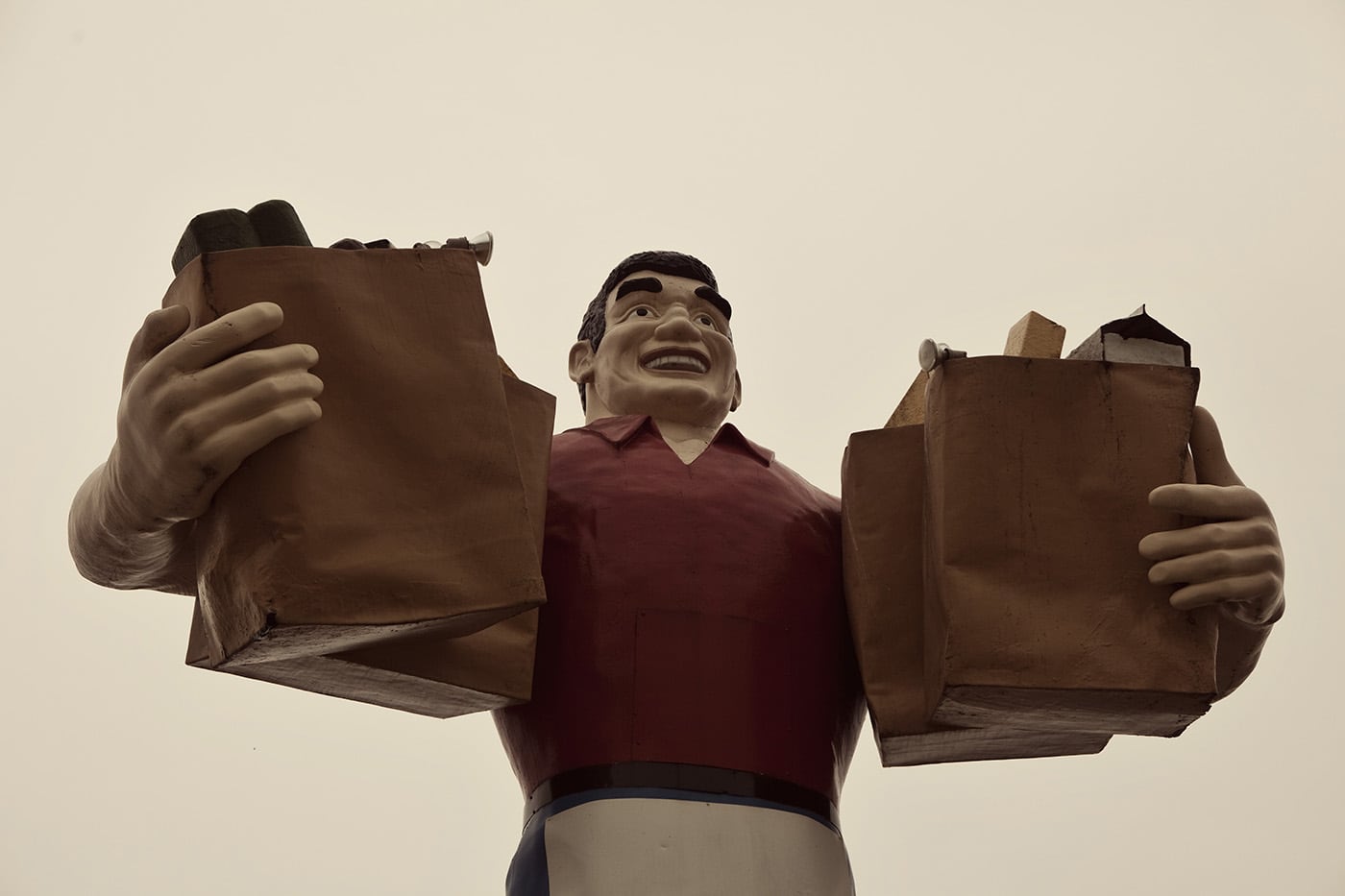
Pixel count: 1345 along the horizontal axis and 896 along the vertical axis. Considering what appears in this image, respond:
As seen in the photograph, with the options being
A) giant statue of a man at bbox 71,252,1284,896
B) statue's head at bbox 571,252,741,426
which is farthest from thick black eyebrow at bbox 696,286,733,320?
giant statue of a man at bbox 71,252,1284,896

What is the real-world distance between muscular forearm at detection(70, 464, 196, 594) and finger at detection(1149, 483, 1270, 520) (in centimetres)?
161

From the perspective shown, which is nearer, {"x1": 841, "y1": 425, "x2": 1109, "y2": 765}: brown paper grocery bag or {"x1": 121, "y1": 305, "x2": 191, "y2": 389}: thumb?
{"x1": 121, "y1": 305, "x2": 191, "y2": 389}: thumb

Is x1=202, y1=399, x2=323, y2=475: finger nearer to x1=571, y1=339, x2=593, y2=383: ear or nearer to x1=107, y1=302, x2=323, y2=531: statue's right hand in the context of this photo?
x1=107, y1=302, x2=323, y2=531: statue's right hand

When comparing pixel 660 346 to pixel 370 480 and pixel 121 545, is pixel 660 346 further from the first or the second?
pixel 121 545

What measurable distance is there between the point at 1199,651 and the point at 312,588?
55.5 inches

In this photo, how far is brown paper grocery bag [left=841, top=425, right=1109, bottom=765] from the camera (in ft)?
10.6

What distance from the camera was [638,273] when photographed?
387 centimetres

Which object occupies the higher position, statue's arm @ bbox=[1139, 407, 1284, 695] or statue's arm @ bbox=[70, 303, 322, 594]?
statue's arm @ bbox=[70, 303, 322, 594]

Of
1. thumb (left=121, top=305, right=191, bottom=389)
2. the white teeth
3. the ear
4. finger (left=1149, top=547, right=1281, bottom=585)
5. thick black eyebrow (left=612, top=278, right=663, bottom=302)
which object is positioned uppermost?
thick black eyebrow (left=612, top=278, right=663, bottom=302)

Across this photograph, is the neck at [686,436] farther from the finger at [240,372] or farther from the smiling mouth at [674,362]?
the finger at [240,372]

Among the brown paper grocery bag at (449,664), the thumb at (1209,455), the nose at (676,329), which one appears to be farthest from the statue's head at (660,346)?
the thumb at (1209,455)

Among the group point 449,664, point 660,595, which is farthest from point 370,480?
point 660,595

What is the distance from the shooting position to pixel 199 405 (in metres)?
2.71

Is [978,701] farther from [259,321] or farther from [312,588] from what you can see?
[259,321]
